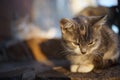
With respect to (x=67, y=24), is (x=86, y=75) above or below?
below

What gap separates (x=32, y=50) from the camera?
2293mm

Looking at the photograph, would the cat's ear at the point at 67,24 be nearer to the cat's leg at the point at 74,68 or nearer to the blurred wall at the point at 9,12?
the cat's leg at the point at 74,68

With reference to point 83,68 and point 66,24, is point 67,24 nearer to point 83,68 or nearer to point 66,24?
point 66,24

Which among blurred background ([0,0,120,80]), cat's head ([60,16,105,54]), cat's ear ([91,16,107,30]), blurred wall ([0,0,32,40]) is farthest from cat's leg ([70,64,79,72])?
blurred wall ([0,0,32,40])

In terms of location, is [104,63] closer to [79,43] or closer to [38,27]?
[79,43]

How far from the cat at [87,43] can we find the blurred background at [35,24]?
2.52 feet

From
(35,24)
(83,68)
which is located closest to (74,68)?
(83,68)

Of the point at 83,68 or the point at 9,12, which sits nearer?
the point at 83,68

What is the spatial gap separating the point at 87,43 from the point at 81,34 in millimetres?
49

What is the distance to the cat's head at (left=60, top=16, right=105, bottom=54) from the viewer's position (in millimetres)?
1312

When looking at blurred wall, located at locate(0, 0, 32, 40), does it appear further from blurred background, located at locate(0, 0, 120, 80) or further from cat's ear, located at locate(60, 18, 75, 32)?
cat's ear, located at locate(60, 18, 75, 32)

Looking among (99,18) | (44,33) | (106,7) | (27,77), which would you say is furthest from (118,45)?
(44,33)

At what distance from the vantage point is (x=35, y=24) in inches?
90.7

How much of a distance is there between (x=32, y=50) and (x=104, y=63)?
96 centimetres
